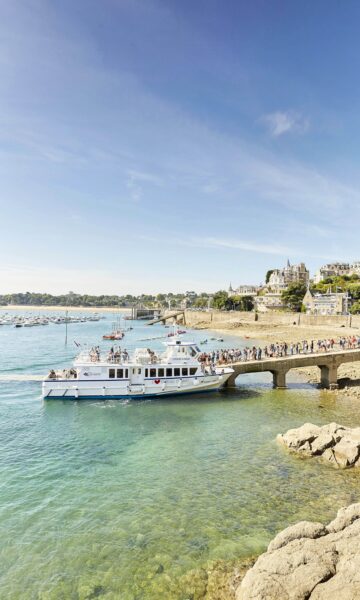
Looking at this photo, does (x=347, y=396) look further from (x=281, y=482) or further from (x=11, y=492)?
(x=11, y=492)

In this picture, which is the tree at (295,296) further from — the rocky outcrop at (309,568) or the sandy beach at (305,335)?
the rocky outcrop at (309,568)

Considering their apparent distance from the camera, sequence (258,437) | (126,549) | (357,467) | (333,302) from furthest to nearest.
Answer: (333,302) → (258,437) → (357,467) → (126,549)

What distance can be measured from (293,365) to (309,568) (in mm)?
29672

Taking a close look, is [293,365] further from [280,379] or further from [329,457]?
[329,457]

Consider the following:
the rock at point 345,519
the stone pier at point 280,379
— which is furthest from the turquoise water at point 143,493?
the stone pier at point 280,379

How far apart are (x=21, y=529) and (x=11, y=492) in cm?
336

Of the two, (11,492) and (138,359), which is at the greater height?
(138,359)

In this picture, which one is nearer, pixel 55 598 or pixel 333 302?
pixel 55 598

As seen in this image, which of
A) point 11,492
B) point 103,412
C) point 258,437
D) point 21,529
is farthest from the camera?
point 103,412

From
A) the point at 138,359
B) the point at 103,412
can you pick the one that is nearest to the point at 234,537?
the point at 103,412

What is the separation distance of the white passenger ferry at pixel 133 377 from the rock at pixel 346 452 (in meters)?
15.9

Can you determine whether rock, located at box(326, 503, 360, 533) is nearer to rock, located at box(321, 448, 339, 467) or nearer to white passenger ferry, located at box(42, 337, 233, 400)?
rock, located at box(321, 448, 339, 467)

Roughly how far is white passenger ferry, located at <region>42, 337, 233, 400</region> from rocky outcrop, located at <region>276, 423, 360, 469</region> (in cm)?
1306

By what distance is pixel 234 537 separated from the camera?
1449 centimetres
